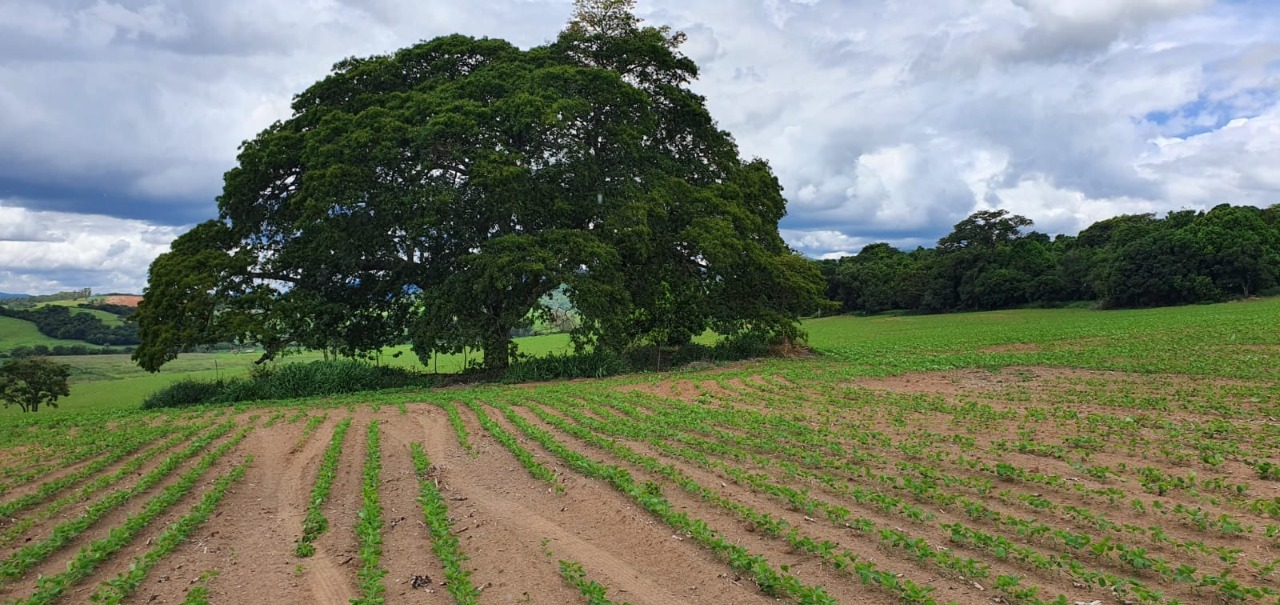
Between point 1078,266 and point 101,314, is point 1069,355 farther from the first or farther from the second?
point 101,314

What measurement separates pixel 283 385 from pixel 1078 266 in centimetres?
7594

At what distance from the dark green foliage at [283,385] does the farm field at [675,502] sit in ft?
17.0

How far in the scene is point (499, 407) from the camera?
15688 millimetres

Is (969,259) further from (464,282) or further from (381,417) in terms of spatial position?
(381,417)

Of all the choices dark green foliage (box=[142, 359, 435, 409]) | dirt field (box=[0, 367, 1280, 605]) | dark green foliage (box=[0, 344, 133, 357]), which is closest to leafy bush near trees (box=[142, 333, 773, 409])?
dark green foliage (box=[142, 359, 435, 409])

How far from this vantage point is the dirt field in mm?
5594

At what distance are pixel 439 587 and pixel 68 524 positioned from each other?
500 cm

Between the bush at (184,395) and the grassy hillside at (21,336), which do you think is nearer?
the bush at (184,395)

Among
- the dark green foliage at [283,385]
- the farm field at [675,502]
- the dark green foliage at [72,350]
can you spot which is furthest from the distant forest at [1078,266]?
the dark green foliage at [72,350]

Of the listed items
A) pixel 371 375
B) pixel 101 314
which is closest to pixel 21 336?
pixel 101 314

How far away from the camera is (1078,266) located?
229 feet

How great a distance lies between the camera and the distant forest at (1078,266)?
56094mm

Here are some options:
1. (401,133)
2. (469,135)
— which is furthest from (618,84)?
(401,133)

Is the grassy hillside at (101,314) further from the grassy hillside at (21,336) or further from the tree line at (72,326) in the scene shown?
the grassy hillside at (21,336)
